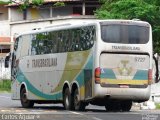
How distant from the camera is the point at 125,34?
90.4ft

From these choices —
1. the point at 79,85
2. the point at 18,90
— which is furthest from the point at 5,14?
the point at 79,85

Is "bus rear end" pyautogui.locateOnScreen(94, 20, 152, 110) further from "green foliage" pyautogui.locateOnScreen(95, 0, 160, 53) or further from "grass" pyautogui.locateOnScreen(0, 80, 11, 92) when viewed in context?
"grass" pyautogui.locateOnScreen(0, 80, 11, 92)

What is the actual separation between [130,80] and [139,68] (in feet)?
2.05

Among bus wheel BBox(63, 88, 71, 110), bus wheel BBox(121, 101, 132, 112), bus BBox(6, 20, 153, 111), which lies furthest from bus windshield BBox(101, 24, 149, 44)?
bus wheel BBox(63, 88, 71, 110)

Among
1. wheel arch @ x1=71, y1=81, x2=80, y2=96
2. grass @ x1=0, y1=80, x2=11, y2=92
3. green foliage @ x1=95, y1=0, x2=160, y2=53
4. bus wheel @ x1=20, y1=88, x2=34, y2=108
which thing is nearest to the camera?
wheel arch @ x1=71, y1=81, x2=80, y2=96

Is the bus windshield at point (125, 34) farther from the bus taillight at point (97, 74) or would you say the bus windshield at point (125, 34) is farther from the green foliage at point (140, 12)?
the green foliage at point (140, 12)

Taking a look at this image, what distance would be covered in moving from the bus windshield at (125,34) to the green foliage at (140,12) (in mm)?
20506

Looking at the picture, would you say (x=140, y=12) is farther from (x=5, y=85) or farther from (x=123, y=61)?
(x=5, y=85)

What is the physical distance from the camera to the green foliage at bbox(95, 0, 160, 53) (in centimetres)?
4912

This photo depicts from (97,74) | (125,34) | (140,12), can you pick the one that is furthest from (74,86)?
(140,12)

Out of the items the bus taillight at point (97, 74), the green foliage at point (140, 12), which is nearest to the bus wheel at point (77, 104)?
the bus taillight at point (97, 74)

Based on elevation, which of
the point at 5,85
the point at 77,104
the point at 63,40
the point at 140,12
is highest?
the point at 140,12

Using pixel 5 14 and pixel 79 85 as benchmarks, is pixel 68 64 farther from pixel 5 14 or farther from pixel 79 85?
pixel 5 14

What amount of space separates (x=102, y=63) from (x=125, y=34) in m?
1.61
